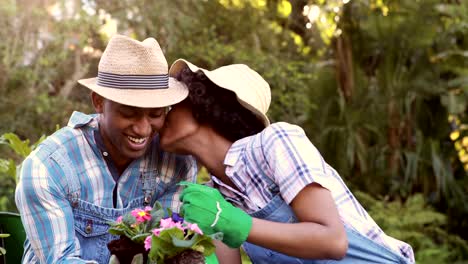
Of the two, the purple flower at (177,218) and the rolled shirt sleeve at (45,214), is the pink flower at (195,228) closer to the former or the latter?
the purple flower at (177,218)

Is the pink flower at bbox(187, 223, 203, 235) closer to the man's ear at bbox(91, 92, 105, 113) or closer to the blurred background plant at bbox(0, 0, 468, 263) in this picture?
the man's ear at bbox(91, 92, 105, 113)

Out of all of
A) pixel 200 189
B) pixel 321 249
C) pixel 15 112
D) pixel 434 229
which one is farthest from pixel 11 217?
pixel 434 229

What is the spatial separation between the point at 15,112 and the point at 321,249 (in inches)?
213

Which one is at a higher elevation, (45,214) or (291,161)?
(291,161)

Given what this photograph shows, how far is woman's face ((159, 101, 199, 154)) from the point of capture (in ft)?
10.3

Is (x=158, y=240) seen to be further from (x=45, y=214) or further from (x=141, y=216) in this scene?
(x=45, y=214)

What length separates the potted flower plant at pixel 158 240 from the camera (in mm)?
2484

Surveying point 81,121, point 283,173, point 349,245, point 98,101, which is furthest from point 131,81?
point 349,245

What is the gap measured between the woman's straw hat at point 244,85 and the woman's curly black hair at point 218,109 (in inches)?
1.6

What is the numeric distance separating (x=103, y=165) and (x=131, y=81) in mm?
381

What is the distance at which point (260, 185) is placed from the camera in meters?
3.00

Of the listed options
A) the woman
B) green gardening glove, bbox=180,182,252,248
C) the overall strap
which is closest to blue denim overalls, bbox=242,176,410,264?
the woman

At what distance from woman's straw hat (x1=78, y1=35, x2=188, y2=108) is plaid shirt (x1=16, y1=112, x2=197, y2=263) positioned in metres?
0.26

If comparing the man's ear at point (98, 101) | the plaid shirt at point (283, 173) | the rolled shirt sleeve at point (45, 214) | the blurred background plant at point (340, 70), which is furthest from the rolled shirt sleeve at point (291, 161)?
the blurred background plant at point (340, 70)
